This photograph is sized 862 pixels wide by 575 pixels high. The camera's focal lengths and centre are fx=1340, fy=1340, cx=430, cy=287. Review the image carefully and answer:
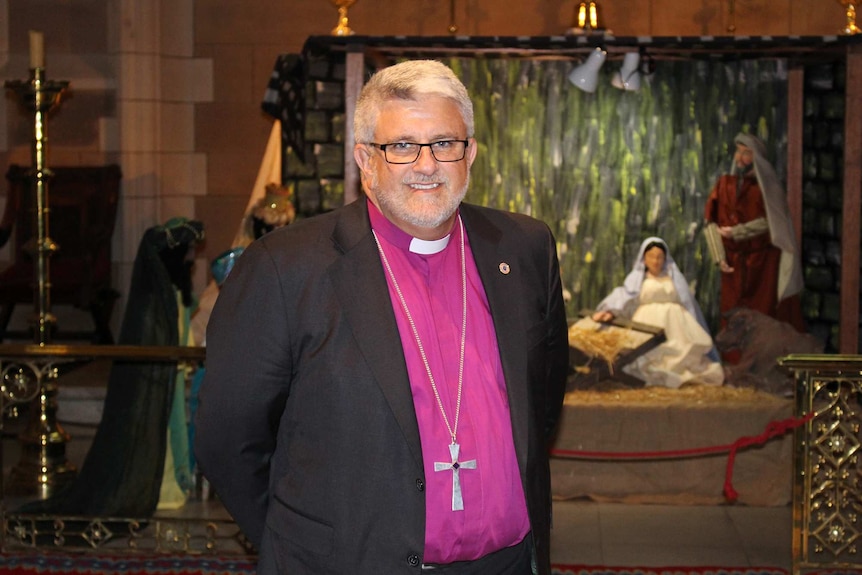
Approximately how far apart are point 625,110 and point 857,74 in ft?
4.84

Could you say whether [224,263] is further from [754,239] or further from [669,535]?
[754,239]

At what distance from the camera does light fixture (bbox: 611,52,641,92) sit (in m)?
7.30

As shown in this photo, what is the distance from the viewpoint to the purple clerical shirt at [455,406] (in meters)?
2.81

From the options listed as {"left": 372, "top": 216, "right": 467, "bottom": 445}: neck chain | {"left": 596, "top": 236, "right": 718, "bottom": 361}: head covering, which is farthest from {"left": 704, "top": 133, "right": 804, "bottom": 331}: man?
{"left": 372, "top": 216, "right": 467, "bottom": 445}: neck chain

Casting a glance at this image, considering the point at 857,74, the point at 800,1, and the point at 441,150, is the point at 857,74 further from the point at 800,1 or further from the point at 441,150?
the point at 441,150

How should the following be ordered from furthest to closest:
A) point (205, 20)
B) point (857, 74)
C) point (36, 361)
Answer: point (205, 20), point (857, 74), point (36, 361)

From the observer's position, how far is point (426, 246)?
118 inches

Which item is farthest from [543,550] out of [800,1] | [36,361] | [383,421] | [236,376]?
[800,1]

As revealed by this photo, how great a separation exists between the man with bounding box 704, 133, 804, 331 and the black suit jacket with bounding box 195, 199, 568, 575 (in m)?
4.82

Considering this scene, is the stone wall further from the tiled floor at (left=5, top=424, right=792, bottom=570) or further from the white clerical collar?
the white clerical collar

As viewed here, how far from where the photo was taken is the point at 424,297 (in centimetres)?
295

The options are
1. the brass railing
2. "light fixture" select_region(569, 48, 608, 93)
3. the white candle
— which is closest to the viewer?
the brass railing

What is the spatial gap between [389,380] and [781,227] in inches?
206

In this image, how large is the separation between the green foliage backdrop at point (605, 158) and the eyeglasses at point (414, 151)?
497 centimetres
